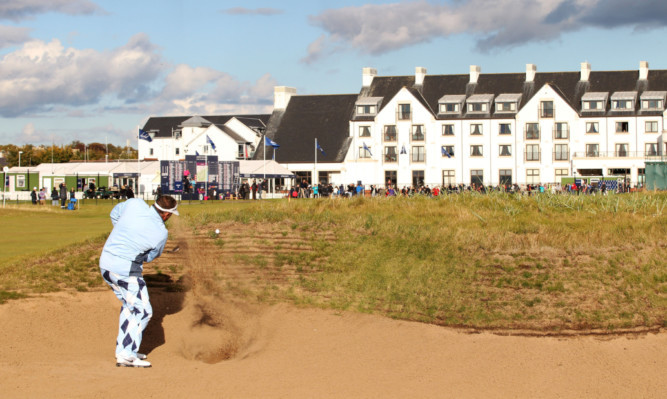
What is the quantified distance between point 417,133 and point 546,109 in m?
15.9

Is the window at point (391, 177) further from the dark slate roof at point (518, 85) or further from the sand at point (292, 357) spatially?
the sand at point (292, 357)

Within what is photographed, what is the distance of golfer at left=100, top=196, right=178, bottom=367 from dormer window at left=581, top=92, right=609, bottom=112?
3379 inches

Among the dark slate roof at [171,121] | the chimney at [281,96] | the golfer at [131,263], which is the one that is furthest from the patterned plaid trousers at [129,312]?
the dark slate roof at [171,121]

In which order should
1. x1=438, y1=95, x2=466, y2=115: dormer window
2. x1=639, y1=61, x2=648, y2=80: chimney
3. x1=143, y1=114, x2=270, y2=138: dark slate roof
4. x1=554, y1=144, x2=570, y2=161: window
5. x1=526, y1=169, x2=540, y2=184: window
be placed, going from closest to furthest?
x1=554, y1=144, x2=570, y2=161: window < x1=526, y1=169, x2=540, y2=184: window < x1=639, y1=61, x2=648, y2=80: chimney < x1=438, y1=95, x2=466, y2=115: dormer window < x1=143, y1=114, x2=270, y2=138: dark slate roof

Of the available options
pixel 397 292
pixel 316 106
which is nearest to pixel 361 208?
pixel 397 292

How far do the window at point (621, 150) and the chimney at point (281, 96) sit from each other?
1775 inches

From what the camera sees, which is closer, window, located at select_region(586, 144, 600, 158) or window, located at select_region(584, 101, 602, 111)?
window, located at select_region(586, 144, 600, 158)

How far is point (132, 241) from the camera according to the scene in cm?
1127

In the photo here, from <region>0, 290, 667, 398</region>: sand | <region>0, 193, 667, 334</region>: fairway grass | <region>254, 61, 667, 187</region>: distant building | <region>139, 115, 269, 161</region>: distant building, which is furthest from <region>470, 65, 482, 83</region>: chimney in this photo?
<region>0, 290, 667, 398</region>: sand

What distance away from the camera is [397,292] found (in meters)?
16.2

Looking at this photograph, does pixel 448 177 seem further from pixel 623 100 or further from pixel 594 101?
pixel 623 100

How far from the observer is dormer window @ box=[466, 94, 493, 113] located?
9294 cm

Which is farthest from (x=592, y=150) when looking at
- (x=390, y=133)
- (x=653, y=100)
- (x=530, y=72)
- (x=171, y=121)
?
(x=171, y=121)

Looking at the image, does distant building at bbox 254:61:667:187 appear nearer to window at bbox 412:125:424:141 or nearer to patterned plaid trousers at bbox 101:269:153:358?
window at bbox 412:125:424:141
